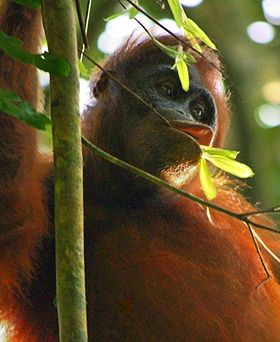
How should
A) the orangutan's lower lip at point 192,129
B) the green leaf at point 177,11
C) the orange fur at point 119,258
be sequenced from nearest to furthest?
the green leaf at point 177,11 < the orange fur at point 119,258 < the orangutan's lower lip at point 192,129

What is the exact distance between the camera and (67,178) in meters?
1.80

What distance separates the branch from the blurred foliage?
292 centimetres

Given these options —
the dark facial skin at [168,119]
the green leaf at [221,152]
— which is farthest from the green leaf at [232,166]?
the dark facial skin at [168,119]

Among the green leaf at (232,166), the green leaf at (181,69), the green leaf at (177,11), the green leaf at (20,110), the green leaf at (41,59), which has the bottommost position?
the green leaf at (20,110)

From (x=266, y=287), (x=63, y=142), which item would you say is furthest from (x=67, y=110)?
(x=266, y=287)

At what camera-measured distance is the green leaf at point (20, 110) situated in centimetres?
200

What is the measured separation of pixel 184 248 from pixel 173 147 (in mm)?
449

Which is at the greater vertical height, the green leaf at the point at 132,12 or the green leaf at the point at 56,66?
the green leaf at the point at 132,12

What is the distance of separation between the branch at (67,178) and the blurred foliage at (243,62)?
2921 mm

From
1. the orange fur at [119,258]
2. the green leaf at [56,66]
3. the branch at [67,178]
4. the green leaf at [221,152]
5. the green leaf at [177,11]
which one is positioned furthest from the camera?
the orange fur at [119,258]

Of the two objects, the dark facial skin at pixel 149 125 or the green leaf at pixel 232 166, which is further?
the dark facial skin at pixel 149 125

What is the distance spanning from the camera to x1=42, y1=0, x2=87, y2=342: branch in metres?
1.67

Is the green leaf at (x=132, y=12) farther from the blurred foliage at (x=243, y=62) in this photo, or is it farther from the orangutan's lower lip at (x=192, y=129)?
the blurred foliage at (x=243, y=62)

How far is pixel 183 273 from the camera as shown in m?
3.35
